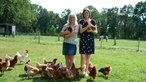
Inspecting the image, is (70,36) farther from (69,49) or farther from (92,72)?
(92,72)

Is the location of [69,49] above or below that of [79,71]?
above

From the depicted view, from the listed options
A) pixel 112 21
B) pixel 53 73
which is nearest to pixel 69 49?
pixel 53 73

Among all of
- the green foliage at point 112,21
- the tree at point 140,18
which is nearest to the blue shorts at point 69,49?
the green foliage at point 112,21

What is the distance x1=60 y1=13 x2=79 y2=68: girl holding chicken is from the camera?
367 inches

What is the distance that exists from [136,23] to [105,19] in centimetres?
1348

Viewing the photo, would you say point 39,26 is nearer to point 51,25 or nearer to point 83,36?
point 51,25

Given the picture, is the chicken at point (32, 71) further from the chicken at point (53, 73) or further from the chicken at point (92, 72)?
the chicken at point (92, 72)

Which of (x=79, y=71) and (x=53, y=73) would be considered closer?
(x=53, y=73)

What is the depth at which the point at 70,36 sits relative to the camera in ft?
30.8

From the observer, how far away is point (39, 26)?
414 feet

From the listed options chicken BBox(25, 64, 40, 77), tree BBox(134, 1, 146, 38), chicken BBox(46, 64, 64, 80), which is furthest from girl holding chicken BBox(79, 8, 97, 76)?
tree BBox(134, 1, 146, 38)

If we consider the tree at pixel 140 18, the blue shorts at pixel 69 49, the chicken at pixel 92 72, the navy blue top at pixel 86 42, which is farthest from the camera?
the tree at pixel 140 18

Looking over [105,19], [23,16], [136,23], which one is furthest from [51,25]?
[23,16]

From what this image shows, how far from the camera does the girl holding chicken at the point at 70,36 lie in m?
9.31
